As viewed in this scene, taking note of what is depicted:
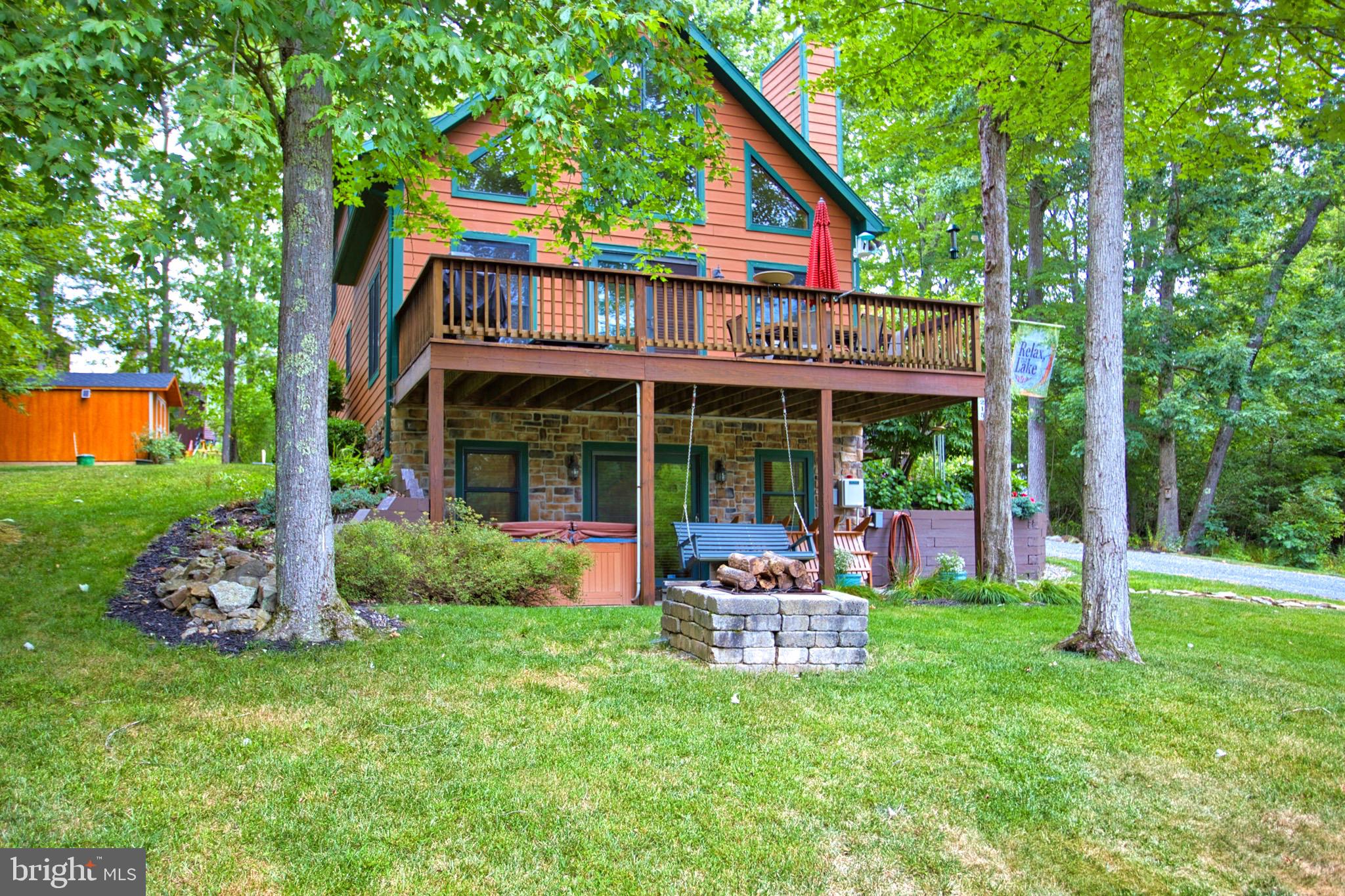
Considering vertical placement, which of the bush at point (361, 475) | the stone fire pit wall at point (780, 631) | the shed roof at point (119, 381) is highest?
the shed roof at point (119, 381)

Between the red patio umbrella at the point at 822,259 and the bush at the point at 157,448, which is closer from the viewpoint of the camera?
the red patio umbrella at the point at 822,259

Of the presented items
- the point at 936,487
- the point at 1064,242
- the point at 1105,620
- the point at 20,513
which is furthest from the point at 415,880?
the point at 1064,242

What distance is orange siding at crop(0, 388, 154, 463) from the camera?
66.6ft

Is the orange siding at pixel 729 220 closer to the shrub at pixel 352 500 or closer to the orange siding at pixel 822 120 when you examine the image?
the orange siding at pixel 822 120

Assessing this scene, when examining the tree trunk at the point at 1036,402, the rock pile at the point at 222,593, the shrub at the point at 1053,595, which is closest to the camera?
the rock pile at the point at 222,593

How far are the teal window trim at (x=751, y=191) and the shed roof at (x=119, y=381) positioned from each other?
15.2 meters

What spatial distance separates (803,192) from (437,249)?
5765 millimetres

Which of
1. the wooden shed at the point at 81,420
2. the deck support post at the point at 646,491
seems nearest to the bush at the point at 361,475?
the deck support post at the point at 646,491

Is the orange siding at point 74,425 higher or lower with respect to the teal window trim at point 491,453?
higher

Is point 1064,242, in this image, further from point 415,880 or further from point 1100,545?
point 415,880

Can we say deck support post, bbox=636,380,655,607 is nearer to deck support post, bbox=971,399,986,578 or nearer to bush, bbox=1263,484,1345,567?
deck support post, bbox=971,399,986,578

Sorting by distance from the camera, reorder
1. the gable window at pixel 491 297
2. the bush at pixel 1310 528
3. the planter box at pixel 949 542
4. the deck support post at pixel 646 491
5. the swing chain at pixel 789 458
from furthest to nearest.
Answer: the bush at pixel 1310 528
the planter box at pixel 949 542
the swing chain at pixel 789 458
the deck support post at pixel 646 491
the gable window at pixel 491 297

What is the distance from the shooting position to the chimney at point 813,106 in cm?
1523

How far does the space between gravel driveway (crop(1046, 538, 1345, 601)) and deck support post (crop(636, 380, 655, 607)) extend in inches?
331
